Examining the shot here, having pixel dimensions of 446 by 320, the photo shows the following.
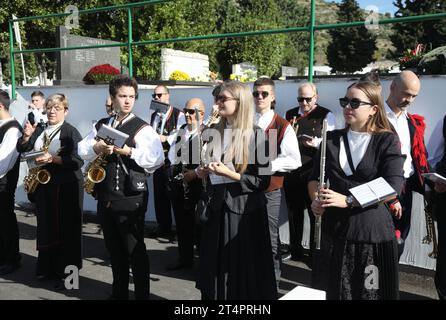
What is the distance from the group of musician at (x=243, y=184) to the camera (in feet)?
9.70

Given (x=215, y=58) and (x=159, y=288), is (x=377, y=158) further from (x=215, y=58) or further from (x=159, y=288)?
(x=215, y=58)

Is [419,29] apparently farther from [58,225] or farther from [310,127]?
[58,225]

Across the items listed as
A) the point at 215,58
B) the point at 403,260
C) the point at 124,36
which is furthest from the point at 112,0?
the point at 403,260

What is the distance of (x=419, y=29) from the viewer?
105 feet

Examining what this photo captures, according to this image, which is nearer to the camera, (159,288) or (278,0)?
(159,288)

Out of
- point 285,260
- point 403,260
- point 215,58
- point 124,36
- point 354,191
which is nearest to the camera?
point 354,191

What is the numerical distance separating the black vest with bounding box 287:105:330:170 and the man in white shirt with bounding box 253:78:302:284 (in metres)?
0.66

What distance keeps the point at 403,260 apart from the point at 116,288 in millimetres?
2988

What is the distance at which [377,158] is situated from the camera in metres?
2.93

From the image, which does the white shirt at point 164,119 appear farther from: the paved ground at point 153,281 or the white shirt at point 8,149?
the white shirt at point 8,149

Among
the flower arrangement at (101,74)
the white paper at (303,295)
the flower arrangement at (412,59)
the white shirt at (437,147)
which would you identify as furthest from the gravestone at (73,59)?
the white paper at (303,295)

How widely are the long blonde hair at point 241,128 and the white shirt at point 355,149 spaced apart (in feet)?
2.16

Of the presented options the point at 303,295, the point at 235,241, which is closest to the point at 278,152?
the point at 235,241

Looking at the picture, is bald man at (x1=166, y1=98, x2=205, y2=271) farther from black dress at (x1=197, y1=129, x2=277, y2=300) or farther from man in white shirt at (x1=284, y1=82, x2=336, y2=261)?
black dress at (x1=197, y1=129, x2=277, y2=300)
